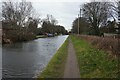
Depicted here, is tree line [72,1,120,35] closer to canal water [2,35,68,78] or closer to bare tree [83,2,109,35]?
bare tree [83,2,109,35]

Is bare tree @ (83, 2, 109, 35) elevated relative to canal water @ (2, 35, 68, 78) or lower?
elevated

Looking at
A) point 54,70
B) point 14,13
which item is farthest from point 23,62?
point 14,13

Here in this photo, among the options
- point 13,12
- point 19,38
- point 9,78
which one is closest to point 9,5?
point 13,12

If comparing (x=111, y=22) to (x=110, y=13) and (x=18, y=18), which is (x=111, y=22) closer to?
(x=110, y=13)

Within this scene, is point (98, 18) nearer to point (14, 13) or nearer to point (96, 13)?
point (96, 13)

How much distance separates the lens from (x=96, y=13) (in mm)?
70188

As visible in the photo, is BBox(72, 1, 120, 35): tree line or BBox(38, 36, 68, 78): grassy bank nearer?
BBox(38, 36, 68, 78): grassy bank

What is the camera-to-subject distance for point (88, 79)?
9.77 metres

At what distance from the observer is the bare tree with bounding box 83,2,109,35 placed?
224ft

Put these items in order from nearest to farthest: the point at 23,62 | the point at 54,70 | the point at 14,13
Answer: the point at 54,70 → the point at 23,62 → the point at 14,13

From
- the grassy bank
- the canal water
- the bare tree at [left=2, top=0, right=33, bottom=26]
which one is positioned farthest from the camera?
the bare tree at [left=2, top=0, right=33, bottom=26]

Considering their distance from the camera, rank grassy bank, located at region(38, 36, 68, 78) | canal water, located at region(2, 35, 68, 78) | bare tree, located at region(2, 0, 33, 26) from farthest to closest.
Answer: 1. bare tree, located at region(2, 0, 33, 26)
2. canal water, located at region(2, 35, 68, 78)
3. grassy bank, located at region(38, 36, 68, 78)

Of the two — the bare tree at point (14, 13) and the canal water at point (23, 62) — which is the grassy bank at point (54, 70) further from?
the bare tree at point (14, 13)

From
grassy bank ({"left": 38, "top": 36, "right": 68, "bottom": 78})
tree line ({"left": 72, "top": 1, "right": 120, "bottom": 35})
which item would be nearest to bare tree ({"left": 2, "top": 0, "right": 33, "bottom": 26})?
tree line ({"left": 72, "top": 1, "right": 120, "bottom": 35})
